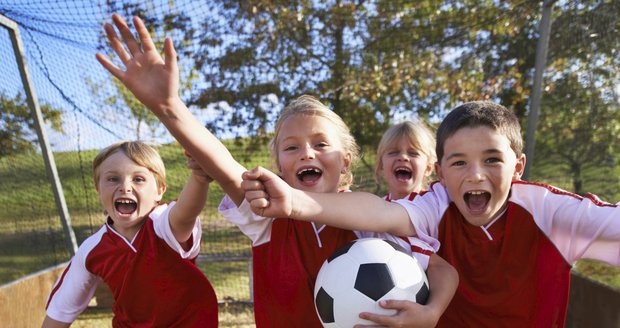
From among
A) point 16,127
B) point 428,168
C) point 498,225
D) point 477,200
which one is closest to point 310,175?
point 477,200

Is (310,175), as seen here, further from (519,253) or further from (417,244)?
(519,253)

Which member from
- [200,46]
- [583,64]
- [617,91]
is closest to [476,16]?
[583,64]

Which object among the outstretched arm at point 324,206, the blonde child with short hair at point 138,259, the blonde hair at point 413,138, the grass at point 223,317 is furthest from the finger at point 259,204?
the grass at point 223,317

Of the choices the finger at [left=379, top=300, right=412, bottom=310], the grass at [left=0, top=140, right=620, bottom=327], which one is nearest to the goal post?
the grass at [left=0, top=140, right=620, bottom=327]

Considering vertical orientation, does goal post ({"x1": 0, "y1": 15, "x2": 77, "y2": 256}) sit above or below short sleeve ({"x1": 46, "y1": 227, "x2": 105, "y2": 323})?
above

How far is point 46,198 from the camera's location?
567 centimetres

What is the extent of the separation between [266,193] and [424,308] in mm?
699

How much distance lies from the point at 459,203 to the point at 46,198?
17.0 ft

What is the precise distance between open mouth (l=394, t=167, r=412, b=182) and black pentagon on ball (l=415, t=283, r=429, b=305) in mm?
1741

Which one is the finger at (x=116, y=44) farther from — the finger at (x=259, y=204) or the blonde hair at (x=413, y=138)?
the blonde hair at (x=413, y=138)

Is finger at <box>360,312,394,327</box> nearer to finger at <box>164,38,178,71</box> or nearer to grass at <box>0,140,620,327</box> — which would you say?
finger at <box>164,38,178,71</box>

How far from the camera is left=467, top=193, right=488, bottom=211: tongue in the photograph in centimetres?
211

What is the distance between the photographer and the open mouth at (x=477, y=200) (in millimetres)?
2094

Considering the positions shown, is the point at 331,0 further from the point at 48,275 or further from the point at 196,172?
the point at 196,172
